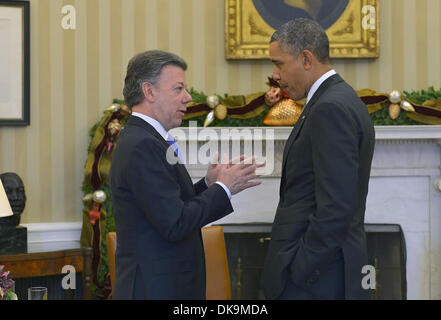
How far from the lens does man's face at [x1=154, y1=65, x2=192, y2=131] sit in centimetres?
212

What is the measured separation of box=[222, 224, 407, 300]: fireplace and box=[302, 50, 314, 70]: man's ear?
2200 mm

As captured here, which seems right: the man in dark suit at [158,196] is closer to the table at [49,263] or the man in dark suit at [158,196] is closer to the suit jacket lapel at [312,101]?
the suit jacket lapel at [312,101]

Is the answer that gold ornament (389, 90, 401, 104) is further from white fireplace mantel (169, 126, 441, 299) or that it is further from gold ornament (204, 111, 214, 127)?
gold ornament (204, 111, 214, 127)

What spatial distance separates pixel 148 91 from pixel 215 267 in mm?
1316

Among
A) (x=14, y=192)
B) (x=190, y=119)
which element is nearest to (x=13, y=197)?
(x=14, y=192)

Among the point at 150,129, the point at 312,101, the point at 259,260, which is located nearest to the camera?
the point at 150,129

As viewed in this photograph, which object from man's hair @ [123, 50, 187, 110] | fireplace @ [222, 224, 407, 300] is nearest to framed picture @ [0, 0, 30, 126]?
fireplace @ [222, 224, 407, 300]

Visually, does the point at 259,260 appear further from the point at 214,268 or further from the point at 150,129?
the point at 150,129

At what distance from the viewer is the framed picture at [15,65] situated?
13.5ft

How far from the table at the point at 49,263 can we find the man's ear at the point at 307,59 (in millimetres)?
2164

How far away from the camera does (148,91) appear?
2.11 metres

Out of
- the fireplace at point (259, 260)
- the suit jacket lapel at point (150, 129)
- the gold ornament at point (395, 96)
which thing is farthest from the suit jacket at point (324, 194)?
the fireplace at point (259, 260)

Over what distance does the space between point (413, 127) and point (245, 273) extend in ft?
4.92
